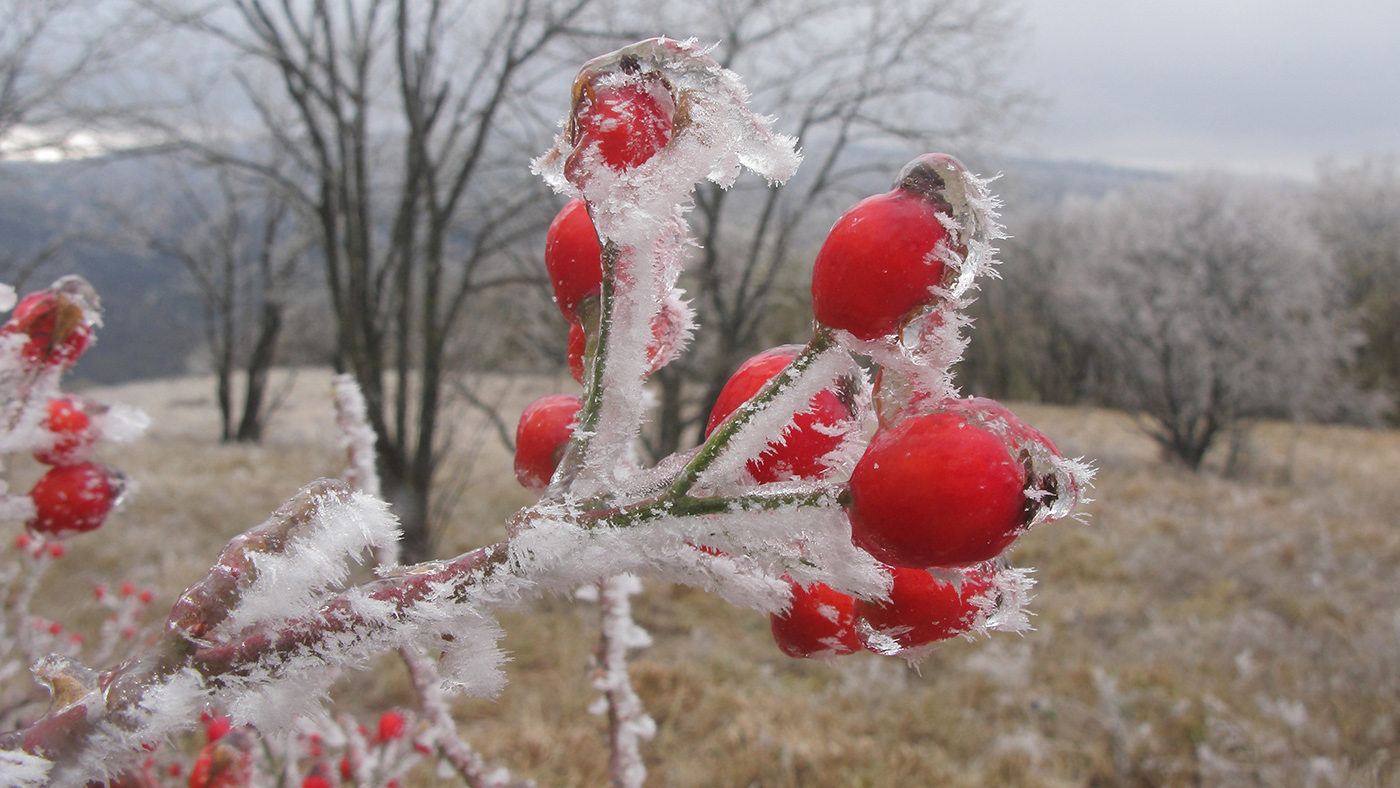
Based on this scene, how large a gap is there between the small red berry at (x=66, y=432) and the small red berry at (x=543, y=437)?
70cm

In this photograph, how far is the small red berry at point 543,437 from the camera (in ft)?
1.77

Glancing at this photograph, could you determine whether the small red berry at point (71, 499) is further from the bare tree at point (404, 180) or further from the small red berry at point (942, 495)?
the bare tree at point (404, 180)

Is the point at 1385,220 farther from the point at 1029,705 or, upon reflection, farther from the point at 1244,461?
the point at 1029,705

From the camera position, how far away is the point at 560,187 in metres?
0.45

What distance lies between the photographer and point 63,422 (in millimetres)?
893

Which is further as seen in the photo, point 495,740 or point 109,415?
point 495,740

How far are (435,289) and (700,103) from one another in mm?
4855

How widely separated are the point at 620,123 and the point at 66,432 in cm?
89

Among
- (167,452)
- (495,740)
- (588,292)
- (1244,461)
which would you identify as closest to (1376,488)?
(1244,461)

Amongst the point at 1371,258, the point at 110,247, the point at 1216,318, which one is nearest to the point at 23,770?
the point at 110,247

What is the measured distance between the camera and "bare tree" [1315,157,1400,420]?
16.7 m

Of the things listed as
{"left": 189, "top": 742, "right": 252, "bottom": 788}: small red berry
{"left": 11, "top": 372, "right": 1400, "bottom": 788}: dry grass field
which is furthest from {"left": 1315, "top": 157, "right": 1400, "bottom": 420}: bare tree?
{"left": 189, "top": 742, "right": 252, "bottom": 788}: small red berry

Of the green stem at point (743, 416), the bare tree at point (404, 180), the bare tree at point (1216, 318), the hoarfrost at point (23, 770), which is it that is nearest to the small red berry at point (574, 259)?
the green stem at point (743, 416)

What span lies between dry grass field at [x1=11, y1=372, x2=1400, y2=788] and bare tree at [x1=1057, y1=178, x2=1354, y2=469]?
246cm
